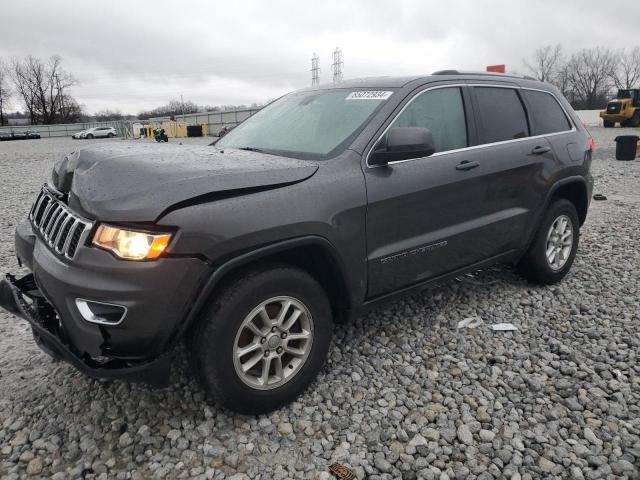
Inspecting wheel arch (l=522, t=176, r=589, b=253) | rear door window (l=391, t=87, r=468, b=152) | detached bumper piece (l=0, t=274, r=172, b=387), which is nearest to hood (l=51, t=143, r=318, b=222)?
detached bumper piece (l=0, t=274, r=172, b=387)

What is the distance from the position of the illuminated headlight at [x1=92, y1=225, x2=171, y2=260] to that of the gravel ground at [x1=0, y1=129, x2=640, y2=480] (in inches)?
40.2

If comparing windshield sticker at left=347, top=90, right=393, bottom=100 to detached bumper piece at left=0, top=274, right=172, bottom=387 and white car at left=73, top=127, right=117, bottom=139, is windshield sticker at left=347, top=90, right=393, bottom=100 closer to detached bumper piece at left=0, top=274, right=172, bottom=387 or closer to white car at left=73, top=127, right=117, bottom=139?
detached bumper piece at left=0, top=274, right=172, bottom=387

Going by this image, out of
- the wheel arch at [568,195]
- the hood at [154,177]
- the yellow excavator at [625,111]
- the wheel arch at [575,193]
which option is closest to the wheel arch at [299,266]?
the hood at [154,177]

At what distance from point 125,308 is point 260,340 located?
0.71 metres

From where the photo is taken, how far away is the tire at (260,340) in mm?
2365

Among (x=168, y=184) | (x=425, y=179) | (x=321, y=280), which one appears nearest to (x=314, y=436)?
(x=321, y=280)

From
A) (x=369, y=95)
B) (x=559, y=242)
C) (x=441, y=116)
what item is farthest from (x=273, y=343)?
(x=559, y=242)

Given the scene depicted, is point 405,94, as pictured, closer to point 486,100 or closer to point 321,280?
point 486,100

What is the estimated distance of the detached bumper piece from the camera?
2.20 metres

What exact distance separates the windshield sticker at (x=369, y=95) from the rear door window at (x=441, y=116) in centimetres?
17

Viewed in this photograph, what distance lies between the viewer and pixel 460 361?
3271mm

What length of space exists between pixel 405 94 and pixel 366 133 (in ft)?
1.55

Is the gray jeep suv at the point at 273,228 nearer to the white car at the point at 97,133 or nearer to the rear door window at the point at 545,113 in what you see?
the rear door window at the point at 545,113

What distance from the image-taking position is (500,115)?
12.7ft
